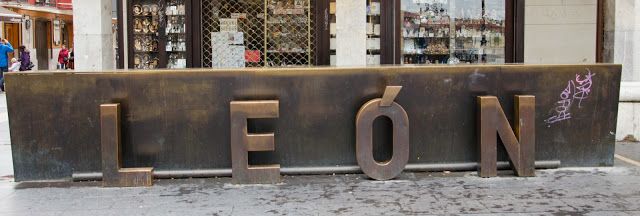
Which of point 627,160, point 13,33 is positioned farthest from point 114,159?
point 13,33

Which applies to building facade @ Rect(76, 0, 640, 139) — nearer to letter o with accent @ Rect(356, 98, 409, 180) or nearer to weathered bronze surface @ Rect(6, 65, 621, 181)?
weathered bronze surface @ Rect(6, 65, 621, 181)

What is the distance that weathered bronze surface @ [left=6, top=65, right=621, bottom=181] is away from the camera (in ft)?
23.8

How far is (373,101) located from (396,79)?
388 millimetres

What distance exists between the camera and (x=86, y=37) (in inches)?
428

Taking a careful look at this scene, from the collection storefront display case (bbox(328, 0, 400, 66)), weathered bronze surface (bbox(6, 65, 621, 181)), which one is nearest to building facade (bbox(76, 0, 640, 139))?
storefront display case (bbox(328, 0, 400, 66))

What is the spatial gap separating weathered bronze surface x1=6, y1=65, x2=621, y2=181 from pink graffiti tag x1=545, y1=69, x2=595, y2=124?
0.12ft

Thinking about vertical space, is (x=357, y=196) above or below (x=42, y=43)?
below

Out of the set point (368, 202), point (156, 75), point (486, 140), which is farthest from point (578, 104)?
point (156, 75)

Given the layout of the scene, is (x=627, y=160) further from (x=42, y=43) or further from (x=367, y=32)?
(x=42, y=43)

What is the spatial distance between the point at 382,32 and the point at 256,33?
80.9 inches

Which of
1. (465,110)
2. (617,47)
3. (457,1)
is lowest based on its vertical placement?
(465,110)

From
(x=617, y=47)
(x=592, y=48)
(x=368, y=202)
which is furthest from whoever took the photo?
(x=592, y=48)

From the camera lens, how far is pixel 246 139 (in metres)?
7.20

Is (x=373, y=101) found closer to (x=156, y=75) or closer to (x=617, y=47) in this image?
(x=156, y=75)
